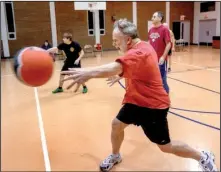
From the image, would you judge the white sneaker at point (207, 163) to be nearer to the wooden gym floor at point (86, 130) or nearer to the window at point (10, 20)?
the wooden gym floor at point (86, 130)

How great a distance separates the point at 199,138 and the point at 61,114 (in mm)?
2706

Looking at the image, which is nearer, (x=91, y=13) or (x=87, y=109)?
(x=87, y=109)

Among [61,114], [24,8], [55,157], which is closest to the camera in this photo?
[55,157]

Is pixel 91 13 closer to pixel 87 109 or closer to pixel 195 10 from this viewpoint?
pixel 195 10

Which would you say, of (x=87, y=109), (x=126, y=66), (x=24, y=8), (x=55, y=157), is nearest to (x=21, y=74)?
(x=126, y=66)

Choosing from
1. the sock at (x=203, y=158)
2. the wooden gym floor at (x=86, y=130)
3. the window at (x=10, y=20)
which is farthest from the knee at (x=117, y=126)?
the window at (x=10, y=20)

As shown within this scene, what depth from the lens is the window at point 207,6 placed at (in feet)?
71.5

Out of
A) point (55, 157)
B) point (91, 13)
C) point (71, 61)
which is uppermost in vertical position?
point (91, 13)

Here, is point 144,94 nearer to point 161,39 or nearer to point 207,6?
point 161,39

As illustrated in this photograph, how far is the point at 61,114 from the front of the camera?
5109 millimetres

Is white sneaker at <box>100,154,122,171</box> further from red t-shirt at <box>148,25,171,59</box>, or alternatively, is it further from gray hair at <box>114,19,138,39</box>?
red t-shirt at <box>148,25,171,59</box>

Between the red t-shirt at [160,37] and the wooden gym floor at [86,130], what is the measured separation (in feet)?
4.20

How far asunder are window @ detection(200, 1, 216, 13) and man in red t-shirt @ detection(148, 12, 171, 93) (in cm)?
1930

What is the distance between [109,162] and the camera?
9.63 ft
